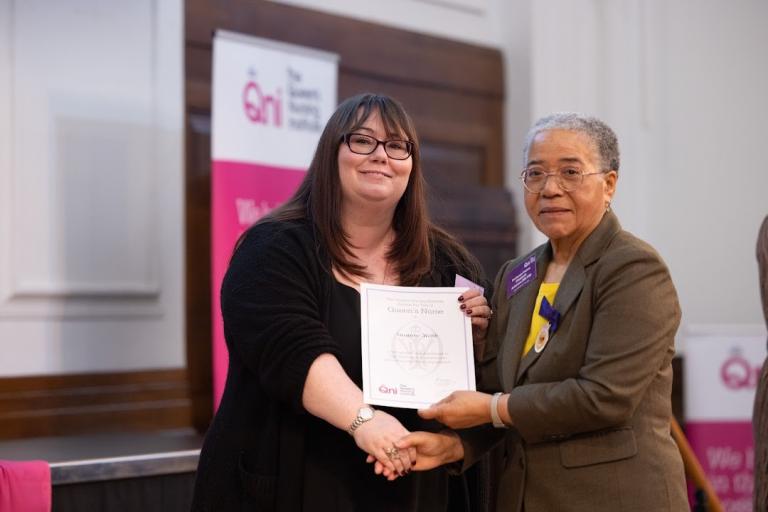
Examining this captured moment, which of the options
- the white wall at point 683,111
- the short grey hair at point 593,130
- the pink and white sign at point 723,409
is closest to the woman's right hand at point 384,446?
the short grey hair at point 593,130

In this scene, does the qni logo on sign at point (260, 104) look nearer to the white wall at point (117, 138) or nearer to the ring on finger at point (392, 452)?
the white wall at point (117, 138)

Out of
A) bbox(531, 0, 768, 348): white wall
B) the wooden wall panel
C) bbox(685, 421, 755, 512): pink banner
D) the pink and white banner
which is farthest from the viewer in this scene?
bbox(531, 0, 768, 348): white wall

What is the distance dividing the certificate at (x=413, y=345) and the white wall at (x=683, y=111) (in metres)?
3.60

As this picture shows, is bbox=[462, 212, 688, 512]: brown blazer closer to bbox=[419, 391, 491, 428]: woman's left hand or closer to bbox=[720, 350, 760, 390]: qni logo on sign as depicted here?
bbox=[419, 391, 491, 428]: woman's left hand

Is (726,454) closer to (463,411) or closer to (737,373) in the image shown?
(737,373)

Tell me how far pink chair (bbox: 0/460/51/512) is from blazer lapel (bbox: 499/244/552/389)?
1.50 m

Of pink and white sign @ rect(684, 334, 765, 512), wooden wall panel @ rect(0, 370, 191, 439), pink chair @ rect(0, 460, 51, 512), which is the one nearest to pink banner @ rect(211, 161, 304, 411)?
wooden wall panel @ rect(0, 370, 191, 439)

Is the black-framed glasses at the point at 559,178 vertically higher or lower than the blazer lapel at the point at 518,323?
higher

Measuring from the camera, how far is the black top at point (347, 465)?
1918 millimetres

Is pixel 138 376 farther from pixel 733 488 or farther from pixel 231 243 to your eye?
pixel 733 488

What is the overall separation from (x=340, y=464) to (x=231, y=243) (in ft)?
6.73

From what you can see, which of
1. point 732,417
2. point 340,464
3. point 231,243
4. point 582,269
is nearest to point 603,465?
point 582,269

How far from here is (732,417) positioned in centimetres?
490

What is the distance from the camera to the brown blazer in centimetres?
168
